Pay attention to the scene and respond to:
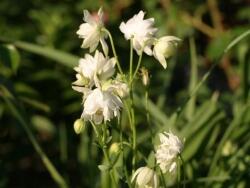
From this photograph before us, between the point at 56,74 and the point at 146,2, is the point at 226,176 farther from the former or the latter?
the point at 146,2

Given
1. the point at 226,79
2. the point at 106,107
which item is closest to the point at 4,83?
the point at 106,107

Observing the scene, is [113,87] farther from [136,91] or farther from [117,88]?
[136,91]

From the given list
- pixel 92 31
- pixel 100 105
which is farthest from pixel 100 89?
pixel 92 31

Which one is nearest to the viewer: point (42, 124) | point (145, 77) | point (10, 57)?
point (145, 77)

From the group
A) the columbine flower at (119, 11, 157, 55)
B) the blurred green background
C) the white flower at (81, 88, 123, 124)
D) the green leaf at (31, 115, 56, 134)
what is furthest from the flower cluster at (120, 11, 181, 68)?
the green leaf at (31, 115, 56, 134)

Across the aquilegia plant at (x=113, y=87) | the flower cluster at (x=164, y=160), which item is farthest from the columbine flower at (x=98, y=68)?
the flower cluster at (x=164, y=160)

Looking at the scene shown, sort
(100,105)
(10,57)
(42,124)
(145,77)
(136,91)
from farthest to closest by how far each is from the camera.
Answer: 1. (42,124)
2. (136,91)
3. (10,57)
4. (145,77)
5. (100,105)
